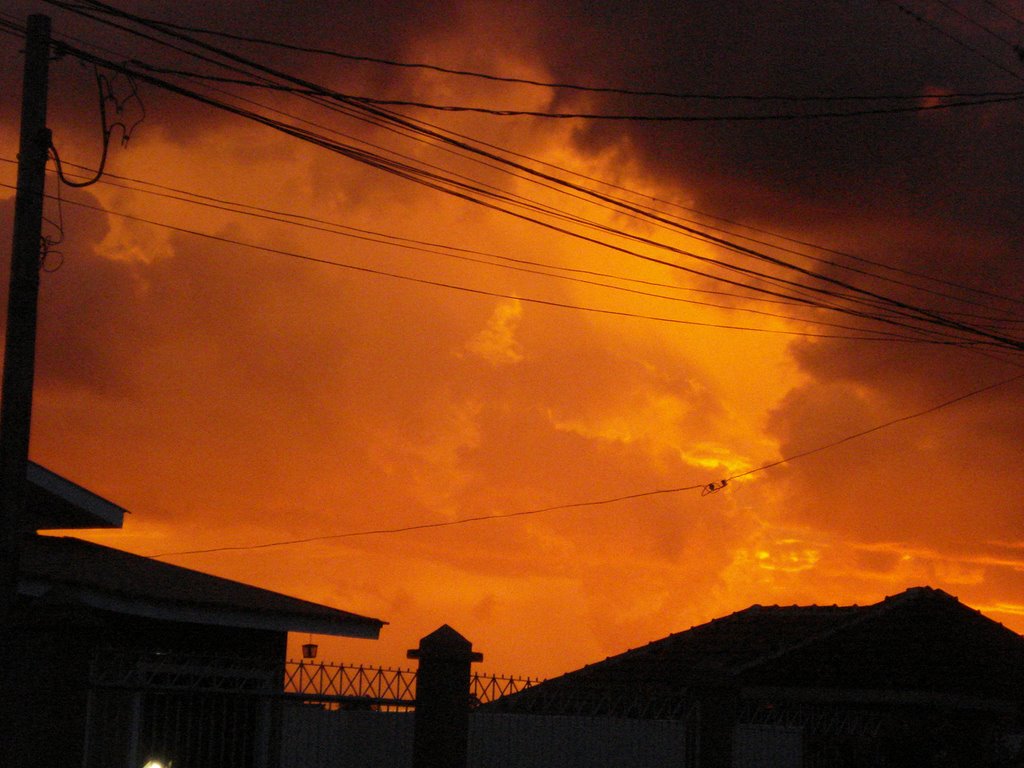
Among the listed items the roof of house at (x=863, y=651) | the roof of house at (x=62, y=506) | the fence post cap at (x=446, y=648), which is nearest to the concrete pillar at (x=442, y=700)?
the fence post cap at (x=446, y=648)

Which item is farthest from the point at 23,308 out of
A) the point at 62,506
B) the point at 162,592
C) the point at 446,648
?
the point at 62,506

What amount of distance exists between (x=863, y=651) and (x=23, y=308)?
1474 centimetres

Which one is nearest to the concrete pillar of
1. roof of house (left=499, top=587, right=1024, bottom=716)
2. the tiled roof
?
the tiled roof

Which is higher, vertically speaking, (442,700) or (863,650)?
(863,650)

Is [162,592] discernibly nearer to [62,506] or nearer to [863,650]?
[62,506]

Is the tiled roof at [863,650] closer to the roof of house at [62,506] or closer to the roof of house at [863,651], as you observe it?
the roof of house at [863,651]

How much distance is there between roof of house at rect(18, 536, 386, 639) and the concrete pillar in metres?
3.96

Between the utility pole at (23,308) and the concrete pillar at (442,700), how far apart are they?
3.17 m

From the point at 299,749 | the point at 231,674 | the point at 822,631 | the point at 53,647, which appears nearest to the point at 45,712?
the point at 53,647

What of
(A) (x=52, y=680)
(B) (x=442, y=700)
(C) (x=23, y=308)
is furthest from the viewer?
(B) (x=442, y=700)

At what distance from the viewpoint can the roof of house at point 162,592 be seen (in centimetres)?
1320

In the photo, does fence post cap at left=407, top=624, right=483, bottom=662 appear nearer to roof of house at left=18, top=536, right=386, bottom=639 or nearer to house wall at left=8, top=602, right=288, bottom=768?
house wall at left=8, top=602, right=288, bottom=768

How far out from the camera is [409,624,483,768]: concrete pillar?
10117mm

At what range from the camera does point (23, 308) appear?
394 inches
